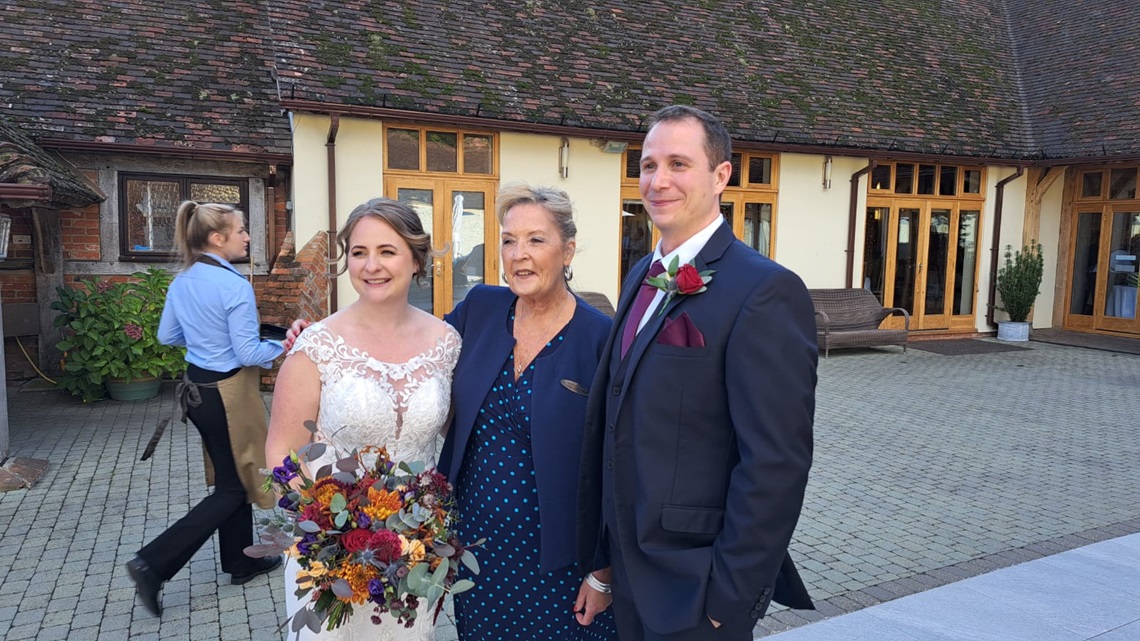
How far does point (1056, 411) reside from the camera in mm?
8977

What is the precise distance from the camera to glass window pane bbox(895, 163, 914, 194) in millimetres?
14109

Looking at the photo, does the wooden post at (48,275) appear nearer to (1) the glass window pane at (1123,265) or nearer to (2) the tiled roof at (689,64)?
(2) the tiled roof at (689,64)

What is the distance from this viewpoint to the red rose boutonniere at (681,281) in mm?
1869

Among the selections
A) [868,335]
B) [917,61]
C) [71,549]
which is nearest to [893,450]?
[868,335]

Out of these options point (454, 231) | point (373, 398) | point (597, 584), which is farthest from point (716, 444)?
point (454, 231)

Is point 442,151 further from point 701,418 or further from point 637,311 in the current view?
point 701,418

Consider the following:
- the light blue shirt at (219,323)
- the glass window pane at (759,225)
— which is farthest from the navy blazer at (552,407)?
the glass window pane at (759,225)

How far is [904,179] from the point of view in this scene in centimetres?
1419

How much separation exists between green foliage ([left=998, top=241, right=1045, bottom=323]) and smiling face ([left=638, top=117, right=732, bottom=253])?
1461 cm

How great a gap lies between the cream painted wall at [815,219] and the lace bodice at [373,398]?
1141 centimetres

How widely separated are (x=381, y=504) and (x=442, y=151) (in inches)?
370

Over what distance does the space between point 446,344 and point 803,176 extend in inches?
Result: 466

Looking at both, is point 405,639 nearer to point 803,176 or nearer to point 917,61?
point 803,176

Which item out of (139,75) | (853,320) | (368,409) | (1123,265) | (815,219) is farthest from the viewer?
(1123,265)
